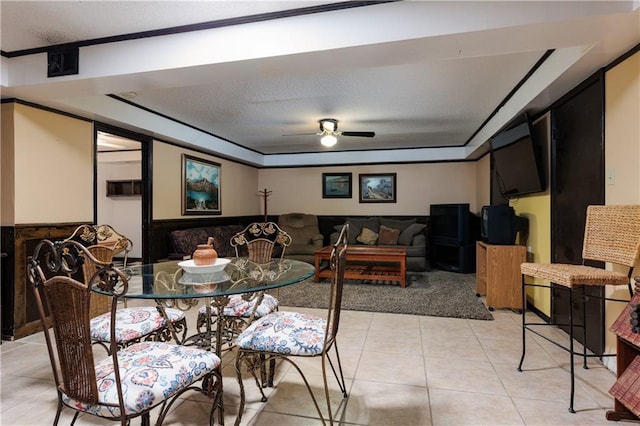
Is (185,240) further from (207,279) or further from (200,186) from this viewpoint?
(207,279)

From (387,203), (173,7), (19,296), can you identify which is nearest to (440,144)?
(387,203)

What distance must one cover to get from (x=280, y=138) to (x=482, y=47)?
3900mm

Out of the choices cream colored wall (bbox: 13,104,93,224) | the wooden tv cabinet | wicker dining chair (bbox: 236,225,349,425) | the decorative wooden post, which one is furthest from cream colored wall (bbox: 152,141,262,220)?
the wooden tv cabinet

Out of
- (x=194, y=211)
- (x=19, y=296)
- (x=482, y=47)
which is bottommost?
(x=19, y=296)

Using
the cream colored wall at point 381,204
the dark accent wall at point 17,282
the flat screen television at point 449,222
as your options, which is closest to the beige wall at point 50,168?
the dark accent wall at point 17,282

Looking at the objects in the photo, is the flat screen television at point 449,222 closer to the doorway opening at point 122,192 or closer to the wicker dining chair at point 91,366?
the wicker dining chair at point 91,366

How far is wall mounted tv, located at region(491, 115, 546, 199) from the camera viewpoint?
10.2 feet

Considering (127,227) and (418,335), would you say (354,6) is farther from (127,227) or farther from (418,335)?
(127,227)

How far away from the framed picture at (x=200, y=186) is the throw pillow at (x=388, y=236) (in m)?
2.96

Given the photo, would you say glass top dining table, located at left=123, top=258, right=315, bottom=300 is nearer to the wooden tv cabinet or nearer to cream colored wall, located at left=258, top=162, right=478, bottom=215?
the wooden tv cabinet

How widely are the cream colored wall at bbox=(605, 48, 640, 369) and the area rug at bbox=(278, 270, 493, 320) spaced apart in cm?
140

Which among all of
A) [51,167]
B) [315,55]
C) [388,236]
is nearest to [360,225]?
[388,236]

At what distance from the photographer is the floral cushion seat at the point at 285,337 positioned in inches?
60.8

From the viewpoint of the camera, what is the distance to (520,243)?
3803 millimetres
